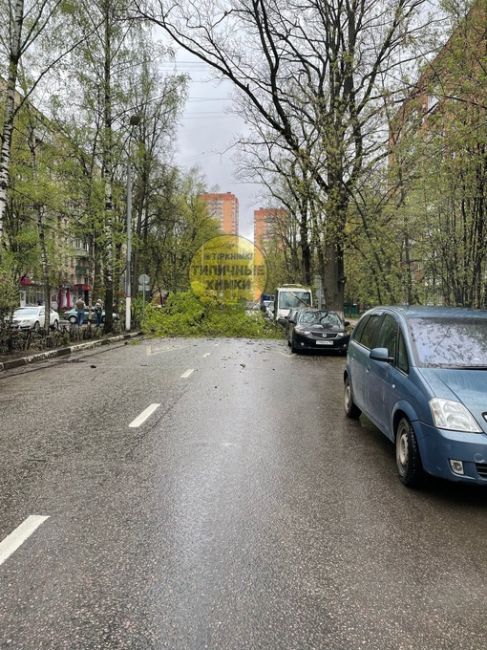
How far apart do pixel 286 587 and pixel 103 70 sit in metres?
23.3

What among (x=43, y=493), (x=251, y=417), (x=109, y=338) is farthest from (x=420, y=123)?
(x=109, y=338)

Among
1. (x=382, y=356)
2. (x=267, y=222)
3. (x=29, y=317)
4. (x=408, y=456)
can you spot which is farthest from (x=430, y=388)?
(x=267, y=222)

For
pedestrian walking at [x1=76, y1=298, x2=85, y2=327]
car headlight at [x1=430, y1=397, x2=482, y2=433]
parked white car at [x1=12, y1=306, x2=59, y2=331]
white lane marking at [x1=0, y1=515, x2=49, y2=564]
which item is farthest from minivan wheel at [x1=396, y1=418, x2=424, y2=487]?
pedestrian walking at [x1=76, y1=298, x2=85, y2=327]

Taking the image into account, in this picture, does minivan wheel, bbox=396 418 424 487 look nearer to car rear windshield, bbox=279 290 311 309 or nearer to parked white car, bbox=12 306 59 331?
parked white car, bbox=12 306 59 331

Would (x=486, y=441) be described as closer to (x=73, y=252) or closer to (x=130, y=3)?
(x=130, y=3)

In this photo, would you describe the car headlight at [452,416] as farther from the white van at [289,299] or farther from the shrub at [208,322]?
the white van at [289,299]

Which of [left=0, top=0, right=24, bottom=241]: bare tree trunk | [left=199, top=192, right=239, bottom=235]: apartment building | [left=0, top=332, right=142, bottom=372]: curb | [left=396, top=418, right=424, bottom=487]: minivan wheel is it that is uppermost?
[left=199, top=192, right=239, bottom=235]: apartment building

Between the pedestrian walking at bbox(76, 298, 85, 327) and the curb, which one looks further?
the pedestrian walking at bbox(76, 298, 85, 327)

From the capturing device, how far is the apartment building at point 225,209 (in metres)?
51.5

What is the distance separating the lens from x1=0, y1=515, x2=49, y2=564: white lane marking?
3361 millimetres

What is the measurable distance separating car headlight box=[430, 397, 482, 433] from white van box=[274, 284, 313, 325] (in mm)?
26522

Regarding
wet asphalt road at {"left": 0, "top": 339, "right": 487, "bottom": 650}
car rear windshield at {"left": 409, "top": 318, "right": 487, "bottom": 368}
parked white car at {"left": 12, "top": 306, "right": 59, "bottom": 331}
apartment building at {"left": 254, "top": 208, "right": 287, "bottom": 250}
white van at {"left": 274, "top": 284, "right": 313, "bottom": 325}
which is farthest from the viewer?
apartment building at {"left": 254, "top": 208, "right": 287, "bottom": 250}

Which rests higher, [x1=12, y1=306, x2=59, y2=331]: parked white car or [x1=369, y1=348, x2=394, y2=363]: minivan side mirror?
[x1=369, y1=348, x2=394, y2=363]: minivan side mirror

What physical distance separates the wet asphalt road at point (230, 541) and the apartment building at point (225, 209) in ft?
150
